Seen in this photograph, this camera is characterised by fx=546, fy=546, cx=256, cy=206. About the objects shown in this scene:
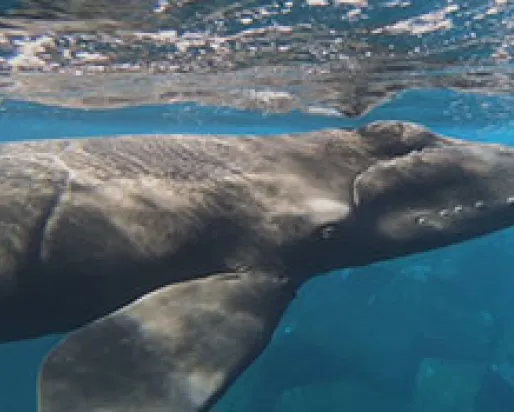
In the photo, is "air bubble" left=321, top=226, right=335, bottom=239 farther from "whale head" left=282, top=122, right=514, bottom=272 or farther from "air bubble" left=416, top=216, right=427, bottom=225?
"air bubble" left=416, top=216, right=427, bottom=225

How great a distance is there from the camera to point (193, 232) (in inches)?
178

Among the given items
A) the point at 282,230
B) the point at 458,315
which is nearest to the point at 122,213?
the point at 282,230

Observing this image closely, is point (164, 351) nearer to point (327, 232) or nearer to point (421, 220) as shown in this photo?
point (327, 232)

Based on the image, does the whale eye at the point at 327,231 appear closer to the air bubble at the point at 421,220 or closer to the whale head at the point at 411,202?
the whale head at the point at 411,202

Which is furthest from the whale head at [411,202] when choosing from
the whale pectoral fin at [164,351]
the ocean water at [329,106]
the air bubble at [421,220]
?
the ocean water at [329,106]

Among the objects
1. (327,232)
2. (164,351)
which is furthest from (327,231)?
(164,351)

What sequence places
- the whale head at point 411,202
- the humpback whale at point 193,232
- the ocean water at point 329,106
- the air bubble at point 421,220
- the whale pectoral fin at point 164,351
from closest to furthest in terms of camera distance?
the whale pectoral fin at point 164,351
the humpback whale at point 193,232
the whale head at point 411,202
the air bubble at point 421,220
the ocean water at point 329,106

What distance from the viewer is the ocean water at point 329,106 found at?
36.3 ft

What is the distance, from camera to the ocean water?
11070mm

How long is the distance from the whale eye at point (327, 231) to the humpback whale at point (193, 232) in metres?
0.03

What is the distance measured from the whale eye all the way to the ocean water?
6331 millimetres

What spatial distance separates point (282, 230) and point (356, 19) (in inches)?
291

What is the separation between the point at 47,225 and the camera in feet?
13.8

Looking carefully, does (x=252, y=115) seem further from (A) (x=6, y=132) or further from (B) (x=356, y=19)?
(A) (x=6, y=132)
